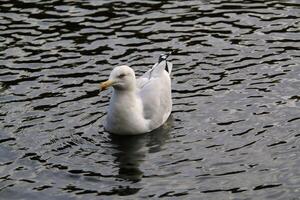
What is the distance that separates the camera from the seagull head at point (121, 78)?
1403cm

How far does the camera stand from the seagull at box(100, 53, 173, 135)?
14141 millimetres

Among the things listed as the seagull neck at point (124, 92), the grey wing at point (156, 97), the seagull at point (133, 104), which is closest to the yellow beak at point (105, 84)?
the seagull at point (133, 104)

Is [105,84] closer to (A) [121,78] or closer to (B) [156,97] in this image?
(A) [121,78]

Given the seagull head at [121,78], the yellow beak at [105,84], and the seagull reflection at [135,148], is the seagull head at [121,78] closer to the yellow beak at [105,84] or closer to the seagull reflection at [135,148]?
the yellow beak at [105,84]

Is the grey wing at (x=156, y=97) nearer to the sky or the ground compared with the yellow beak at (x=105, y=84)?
nearer to the ground

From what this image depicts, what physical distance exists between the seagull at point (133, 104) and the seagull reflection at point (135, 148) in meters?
0.12

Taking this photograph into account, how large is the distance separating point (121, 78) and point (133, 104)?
0.56 metres

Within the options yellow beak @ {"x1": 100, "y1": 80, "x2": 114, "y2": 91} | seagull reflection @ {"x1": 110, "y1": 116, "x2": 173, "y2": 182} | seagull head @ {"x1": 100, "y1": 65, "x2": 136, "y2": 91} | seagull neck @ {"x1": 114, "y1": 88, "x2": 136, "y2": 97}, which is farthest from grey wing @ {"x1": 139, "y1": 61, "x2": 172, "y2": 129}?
yellow beak @ {"x1": 100, "y1": 80, "x2": 114, "y2": 91}

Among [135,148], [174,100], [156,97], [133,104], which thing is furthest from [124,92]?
[174,100]

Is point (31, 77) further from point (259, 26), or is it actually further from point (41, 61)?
point (259, 26)

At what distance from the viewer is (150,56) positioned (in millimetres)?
17703

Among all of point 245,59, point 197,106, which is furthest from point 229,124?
point 245,59

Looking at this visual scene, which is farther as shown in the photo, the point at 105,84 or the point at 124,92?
the point at 124,92

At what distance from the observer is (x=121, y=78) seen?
555 inches
